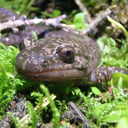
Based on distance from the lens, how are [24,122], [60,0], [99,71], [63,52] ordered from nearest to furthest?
[24,122] → [63,52] → [99,71] → [60,0]

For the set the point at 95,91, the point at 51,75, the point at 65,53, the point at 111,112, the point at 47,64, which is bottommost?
the point at 111,112

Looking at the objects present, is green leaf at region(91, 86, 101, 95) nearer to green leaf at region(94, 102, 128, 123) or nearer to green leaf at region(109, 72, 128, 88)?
green leaf at region(109, 72, 128, 88)

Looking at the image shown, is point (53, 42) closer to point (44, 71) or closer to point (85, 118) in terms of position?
point (44, 71)

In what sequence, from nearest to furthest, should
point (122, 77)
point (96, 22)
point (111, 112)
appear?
point (111, 112)
point (122, 77)
point (96, 22)

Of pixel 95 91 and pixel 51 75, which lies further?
pixel 95 91

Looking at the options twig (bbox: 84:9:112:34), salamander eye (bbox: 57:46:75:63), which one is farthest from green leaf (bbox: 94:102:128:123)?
twig (bbox: 84:9:112:34)

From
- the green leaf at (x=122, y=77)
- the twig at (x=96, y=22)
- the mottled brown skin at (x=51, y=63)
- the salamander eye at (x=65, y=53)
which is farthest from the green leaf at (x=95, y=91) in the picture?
the twig at (x=96, y=22)

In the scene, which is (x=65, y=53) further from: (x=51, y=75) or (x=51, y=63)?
(x=51, y=75)

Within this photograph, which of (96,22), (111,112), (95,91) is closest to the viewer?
(111,112)

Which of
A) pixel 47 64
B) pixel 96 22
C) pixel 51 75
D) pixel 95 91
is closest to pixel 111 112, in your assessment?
pixel 95 91

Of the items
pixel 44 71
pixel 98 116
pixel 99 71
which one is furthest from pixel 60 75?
pixel 99 71

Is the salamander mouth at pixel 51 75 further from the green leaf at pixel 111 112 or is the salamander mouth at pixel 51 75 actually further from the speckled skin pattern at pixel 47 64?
the green leaf at pixel 111 112
